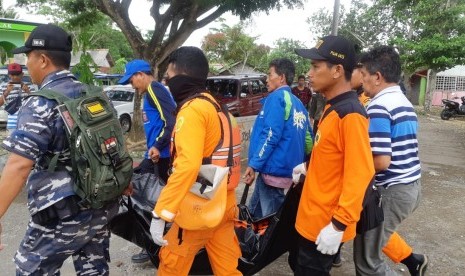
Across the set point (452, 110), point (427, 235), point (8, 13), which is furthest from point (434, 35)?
point (8, 13)

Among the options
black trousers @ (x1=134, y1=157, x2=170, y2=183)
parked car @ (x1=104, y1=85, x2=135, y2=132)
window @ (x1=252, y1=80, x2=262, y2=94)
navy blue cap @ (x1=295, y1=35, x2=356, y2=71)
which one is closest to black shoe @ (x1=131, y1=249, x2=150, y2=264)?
black trousers @ (x1=134, y1=157, x2=170, y2=183)

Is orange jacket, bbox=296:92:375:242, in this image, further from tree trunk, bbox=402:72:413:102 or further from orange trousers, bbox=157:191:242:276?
tree trunk, bbox=402:72:413:102

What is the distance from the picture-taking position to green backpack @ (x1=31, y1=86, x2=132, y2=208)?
2.08 m

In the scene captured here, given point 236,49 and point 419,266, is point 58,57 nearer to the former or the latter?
point 419,266

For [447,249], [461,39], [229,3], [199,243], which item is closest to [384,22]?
[461,39]

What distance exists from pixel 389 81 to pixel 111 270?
8.95 ft

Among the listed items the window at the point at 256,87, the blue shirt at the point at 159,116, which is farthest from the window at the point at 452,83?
the blue shirt at the point at 159,116

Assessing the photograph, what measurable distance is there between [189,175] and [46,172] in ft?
2.44

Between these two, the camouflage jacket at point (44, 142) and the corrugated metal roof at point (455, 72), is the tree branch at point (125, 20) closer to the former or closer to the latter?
the camouflage jacket at point (44, 142)

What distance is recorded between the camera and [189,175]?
7.00 feet

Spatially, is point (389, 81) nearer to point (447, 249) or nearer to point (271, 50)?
point (447, 249)

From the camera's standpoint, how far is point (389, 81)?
2.75 meters

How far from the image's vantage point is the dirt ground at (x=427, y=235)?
3.61 m

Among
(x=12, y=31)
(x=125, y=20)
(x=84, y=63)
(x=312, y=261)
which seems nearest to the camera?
(x=312, y=261)
